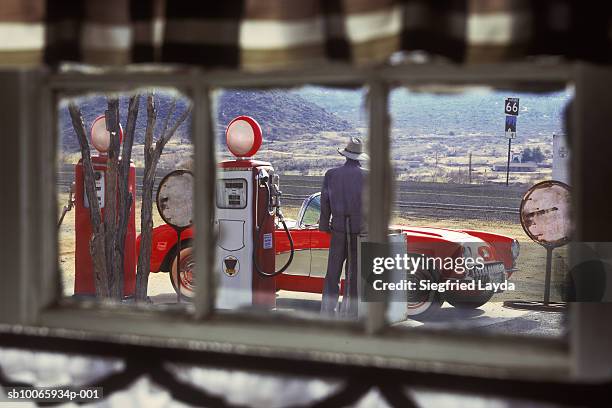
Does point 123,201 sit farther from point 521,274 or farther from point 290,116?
point 290,116

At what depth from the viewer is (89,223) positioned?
5.57 meters

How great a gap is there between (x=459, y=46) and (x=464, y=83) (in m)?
0.17

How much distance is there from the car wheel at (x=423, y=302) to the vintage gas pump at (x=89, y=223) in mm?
2168

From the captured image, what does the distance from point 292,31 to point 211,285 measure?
1.82 feet

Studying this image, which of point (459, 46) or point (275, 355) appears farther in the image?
point (275, 355)

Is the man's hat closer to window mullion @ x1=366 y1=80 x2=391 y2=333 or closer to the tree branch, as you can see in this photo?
the tree branch

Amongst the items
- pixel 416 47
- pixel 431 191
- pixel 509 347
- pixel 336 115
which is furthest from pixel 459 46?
pixel 431 191

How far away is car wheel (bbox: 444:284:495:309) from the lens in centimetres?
579

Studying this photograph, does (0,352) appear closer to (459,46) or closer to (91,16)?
(91,16)

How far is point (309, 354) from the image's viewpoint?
144 centimetres

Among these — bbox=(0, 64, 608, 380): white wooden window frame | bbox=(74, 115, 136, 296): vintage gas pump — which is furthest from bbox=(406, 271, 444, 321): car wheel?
bbox=(0, 64, 608, 380): white wooden window frame

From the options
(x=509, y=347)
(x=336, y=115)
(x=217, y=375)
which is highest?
(x=336, y=115)

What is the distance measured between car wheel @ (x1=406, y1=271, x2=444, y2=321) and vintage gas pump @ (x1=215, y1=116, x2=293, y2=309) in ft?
3.55

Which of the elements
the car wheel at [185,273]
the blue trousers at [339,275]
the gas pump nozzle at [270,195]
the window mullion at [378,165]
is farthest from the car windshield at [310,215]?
the window mullion at [378,165]
